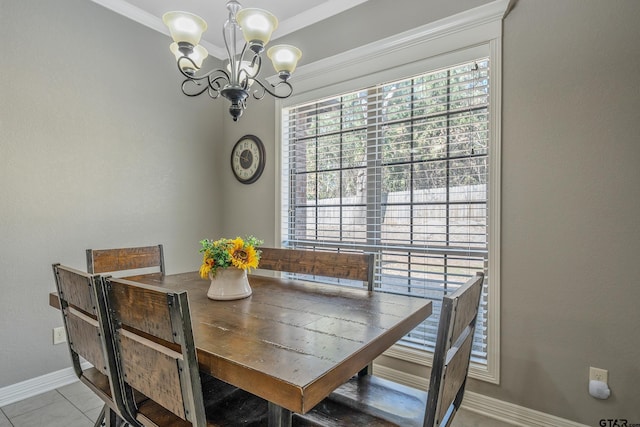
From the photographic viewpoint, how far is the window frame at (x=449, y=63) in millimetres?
1938

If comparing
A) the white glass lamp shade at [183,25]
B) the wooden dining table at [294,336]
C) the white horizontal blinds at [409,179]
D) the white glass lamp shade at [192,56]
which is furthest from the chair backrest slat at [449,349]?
the white glass lamp shade at [192,56]

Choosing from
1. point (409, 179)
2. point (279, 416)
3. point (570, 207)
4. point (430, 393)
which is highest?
point (409, 179)

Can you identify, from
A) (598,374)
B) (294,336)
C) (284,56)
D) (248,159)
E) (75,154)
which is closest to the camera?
(294,336)

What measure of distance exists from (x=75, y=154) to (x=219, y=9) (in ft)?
5.25

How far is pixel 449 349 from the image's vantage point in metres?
0.97

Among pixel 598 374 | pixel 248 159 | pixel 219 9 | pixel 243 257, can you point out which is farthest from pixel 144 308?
pixel 219 9

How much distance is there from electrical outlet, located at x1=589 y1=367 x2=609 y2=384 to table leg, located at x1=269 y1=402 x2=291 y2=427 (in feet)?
5.33

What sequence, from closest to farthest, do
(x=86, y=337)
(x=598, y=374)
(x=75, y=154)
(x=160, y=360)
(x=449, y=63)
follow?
1. (x=160, y=360)
2. (x=86, y=337)
3. (x=598, y=374)
4. (x=449, y=63)
5. (x=75, y=154)

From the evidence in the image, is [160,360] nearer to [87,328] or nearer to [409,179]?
[87,328]

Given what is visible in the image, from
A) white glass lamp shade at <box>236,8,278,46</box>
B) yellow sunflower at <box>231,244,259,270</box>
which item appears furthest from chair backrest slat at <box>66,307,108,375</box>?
white glass lamp shade at <box>236,8,278,46</box>

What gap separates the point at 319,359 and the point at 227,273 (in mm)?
772

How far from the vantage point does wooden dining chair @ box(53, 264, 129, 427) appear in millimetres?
1110

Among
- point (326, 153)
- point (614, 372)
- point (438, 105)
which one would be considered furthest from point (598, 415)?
point (326, 153)

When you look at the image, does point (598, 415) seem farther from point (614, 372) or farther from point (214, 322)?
point (214, 322)
